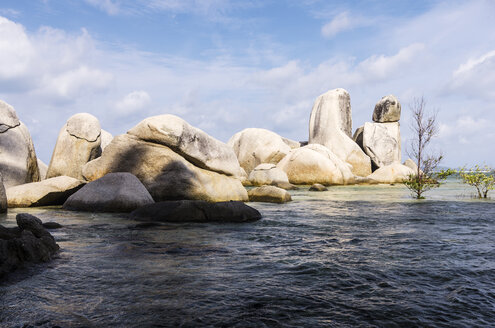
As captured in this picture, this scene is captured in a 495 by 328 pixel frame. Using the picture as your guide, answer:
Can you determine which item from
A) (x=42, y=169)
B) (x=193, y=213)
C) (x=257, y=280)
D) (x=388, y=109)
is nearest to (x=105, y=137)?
(x=42, y=169)

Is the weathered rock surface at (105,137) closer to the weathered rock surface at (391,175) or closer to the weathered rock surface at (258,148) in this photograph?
the weathered rock surface at (258,148)

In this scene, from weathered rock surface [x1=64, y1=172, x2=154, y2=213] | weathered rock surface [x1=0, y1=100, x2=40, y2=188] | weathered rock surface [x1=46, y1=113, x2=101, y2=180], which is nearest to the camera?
weathered rock surface [x1=64, y1=172, x2=154, y2=213]

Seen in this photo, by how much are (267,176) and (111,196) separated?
12294mm

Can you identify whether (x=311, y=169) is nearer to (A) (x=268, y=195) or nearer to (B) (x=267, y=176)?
(B) (x=267, y=176)

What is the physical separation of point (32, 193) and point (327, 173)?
17.2 meters

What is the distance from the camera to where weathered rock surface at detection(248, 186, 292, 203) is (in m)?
12.9

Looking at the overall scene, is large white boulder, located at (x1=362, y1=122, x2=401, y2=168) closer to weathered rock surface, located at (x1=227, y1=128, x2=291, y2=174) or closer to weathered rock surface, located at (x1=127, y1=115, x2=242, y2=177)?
weathered rock surface, located at (x1=227, y1=128, x2=291, y2=174)

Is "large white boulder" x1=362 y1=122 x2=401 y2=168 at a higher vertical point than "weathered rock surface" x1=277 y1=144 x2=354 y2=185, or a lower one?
higher

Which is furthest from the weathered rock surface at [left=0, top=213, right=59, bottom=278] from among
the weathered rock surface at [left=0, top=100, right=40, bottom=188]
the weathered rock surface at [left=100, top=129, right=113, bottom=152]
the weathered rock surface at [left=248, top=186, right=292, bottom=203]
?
the weathered rock surface at [left=100, top=129, right=113, bottom=152]

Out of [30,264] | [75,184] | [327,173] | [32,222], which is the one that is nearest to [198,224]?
[32,222]

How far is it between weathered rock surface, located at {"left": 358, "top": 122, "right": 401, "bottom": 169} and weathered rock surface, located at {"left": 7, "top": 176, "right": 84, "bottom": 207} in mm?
28683

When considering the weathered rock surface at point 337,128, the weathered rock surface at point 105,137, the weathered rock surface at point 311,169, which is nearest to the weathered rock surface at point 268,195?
the weathered rock surface at point 105,137

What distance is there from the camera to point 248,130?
2923 cm

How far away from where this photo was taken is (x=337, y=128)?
33812 mm
